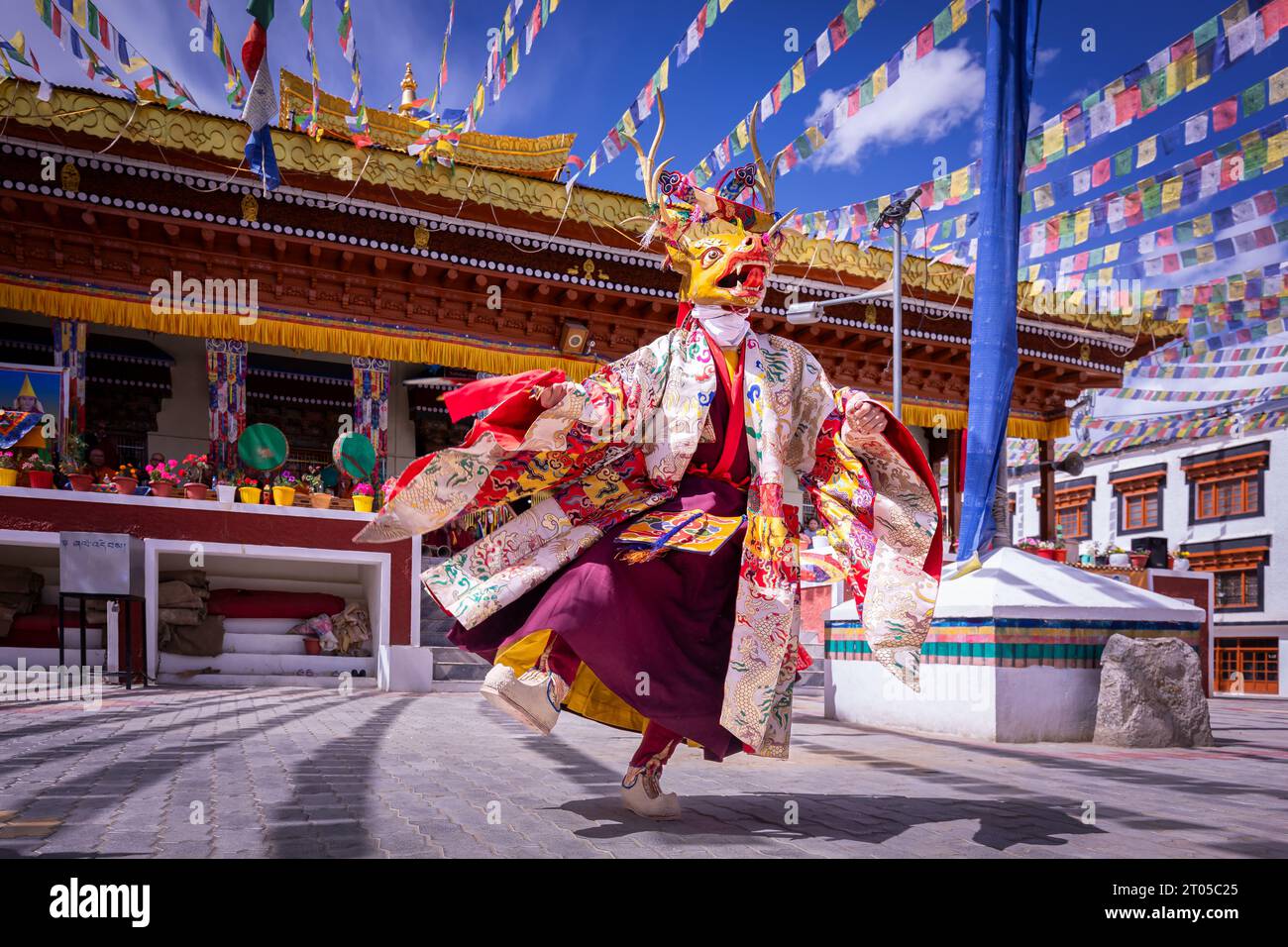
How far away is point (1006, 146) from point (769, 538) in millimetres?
6321

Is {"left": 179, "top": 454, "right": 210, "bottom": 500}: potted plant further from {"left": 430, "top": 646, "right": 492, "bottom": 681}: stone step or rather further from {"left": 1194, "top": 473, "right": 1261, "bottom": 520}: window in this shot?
{"left": 1194, "top": 473, "right": 1261, "bottom": 520}: window

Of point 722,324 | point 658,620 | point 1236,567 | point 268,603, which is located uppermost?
point 722,324

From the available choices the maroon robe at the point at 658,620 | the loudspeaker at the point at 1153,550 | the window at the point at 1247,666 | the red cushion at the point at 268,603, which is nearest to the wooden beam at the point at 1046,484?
the loudspeaker at the point at 1153,550

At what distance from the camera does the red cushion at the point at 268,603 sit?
12445 mm

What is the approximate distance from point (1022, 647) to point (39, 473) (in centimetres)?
1073

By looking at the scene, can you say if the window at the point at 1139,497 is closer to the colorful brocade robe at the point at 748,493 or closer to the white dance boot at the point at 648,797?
the colorful brocade robe at the point at 748,493

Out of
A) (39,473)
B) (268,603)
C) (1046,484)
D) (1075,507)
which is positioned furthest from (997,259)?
(1075,507)

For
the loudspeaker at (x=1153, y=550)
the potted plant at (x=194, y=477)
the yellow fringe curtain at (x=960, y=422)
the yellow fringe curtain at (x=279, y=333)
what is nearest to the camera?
the potted plant at (x=194, y=477)

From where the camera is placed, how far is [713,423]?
163 inches

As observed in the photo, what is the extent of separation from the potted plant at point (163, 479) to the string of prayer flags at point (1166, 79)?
10.3 metres

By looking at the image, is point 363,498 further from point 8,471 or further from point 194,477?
point 8,471

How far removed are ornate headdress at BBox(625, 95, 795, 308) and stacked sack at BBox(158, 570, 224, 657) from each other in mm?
9305

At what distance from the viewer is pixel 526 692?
3.43 metres
